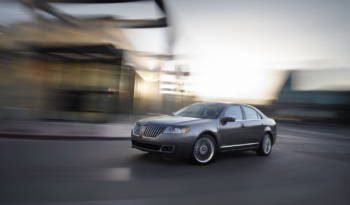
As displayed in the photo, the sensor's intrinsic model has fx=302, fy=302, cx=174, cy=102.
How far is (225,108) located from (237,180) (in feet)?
8.09

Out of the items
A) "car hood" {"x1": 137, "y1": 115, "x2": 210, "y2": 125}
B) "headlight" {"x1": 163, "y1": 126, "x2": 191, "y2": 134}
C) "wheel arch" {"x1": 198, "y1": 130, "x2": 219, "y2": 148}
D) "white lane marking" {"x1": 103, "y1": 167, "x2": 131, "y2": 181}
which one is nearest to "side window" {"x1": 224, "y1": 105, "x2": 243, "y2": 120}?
"wheel arch" {"x1": 198, "y1": 130, "x2": 219, "y2": 148}

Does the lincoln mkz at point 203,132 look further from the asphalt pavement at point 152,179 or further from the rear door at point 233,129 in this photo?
the asphalt pavement at point 152,179

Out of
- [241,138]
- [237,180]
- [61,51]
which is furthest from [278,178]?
[61,51]

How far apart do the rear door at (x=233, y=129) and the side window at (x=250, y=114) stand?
258 millimetres

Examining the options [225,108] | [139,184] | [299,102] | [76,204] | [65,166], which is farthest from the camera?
[299,102]

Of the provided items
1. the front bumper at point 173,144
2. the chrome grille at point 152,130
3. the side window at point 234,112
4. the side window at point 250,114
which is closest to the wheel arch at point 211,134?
the front bumper at point 173,144

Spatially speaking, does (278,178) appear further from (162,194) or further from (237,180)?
(162,194)

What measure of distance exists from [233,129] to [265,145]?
181 cm

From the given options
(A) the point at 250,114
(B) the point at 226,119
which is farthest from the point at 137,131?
(A) the point at 250,114

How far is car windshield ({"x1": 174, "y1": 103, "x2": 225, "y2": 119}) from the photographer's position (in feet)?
23.9

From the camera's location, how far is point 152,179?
5.09 m

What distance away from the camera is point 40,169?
5.34 m

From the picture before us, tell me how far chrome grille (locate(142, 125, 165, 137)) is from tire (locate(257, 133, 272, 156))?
344 cm

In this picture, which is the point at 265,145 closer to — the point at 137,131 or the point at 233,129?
the point at 233,129
